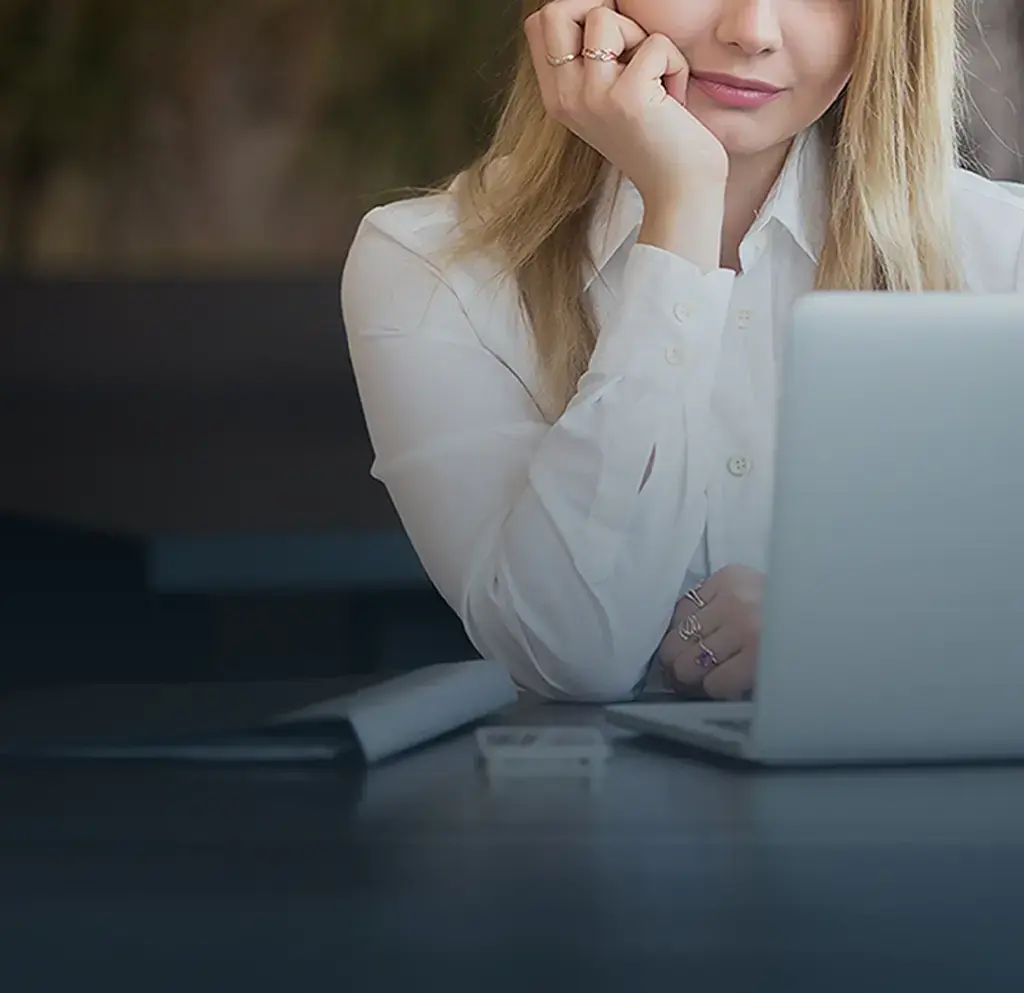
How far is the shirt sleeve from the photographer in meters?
1.51

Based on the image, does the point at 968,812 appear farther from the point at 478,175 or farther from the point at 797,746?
the point at 478,175

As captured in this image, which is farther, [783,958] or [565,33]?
[565,33]

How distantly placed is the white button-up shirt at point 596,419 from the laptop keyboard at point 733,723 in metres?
0.31

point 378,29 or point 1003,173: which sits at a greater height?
point 378,29

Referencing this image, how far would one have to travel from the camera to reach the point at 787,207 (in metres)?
1.79

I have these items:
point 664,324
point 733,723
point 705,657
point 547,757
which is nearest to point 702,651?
point 705,657

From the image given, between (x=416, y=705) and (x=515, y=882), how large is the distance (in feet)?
1.18

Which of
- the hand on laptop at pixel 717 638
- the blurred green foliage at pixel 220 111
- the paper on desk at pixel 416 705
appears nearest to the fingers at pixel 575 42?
the hand on laptop at pixel 717 638

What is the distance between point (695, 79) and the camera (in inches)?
66.6

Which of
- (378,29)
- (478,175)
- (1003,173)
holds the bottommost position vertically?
(478,175)

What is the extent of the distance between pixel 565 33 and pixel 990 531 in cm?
98

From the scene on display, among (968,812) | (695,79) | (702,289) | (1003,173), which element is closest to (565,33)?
(695,79)

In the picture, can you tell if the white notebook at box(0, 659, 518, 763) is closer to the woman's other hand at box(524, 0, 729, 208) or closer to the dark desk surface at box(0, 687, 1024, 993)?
the dark desk surface at box(0, 687, 1024, 993)

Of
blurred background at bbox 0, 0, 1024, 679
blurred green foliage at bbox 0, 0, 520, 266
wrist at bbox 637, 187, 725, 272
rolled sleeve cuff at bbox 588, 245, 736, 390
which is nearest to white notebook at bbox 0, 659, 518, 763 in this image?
rolled sleeve cuff at bbox 588, 245, 736, 390
